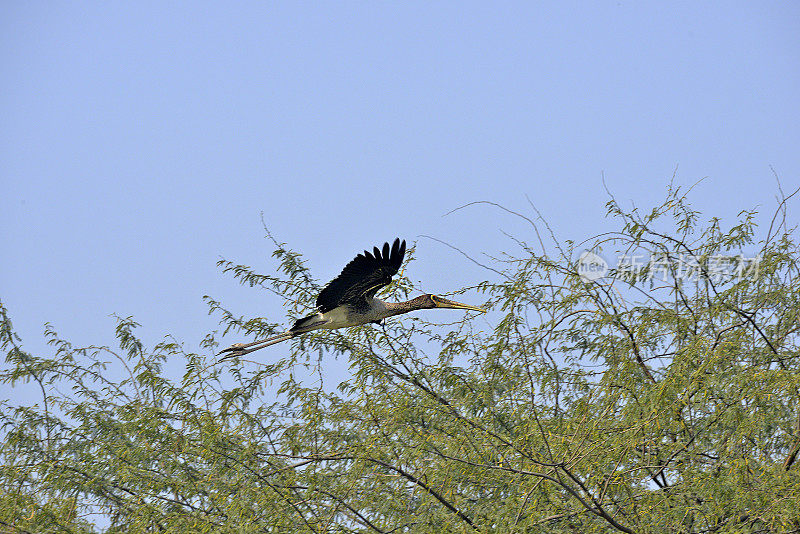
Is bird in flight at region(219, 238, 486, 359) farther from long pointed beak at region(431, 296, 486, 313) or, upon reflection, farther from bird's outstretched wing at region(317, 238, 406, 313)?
long pointed beak at region(431, 296, 486, 313)

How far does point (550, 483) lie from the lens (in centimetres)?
440

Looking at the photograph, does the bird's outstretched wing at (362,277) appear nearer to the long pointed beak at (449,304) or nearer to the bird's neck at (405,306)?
the bird's neck at (405,306)

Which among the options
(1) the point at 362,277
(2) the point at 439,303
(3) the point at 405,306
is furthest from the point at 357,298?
(2) the point at 439,303

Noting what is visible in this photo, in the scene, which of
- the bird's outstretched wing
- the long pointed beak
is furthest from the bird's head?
the bird's outstretched wing

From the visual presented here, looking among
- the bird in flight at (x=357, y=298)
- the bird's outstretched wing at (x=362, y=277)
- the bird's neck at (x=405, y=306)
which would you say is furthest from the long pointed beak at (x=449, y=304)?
the bird's outstretched wing at (x=362, y=277)

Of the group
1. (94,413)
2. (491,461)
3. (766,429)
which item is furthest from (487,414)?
(94,413)

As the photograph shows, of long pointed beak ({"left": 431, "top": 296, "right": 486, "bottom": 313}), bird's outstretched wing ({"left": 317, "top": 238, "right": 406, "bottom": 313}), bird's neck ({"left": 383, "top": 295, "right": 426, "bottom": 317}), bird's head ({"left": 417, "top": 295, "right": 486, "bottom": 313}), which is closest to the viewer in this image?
bird's outstretched wing ({"left": 317, "top": 238, "right": 406, "bottom": 313})

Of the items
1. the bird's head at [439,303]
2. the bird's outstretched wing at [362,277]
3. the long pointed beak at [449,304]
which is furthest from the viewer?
the long pointed beak at [449,304]

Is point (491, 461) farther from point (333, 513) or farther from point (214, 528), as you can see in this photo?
point (214, 528)

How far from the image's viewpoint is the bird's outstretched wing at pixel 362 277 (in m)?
5.78

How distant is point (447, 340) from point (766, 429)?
1950 mm

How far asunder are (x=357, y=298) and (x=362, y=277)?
0.53ft

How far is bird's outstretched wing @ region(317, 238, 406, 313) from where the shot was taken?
5.78 metres

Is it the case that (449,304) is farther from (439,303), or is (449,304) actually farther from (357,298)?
(357,298)
